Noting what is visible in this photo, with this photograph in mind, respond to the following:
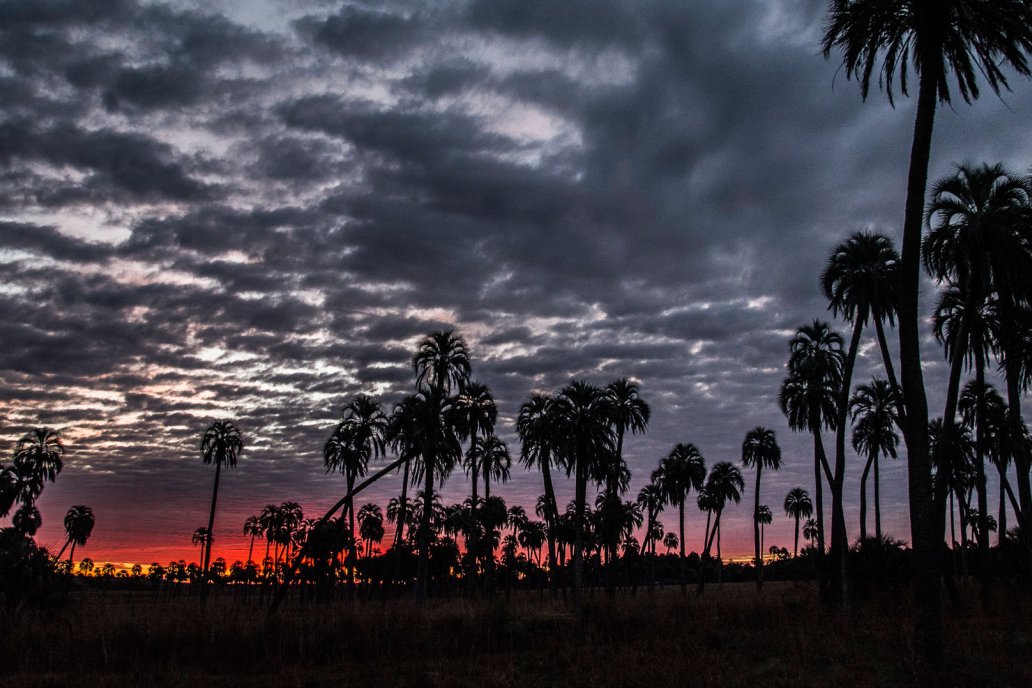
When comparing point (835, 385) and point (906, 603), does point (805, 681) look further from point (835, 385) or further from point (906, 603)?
point (835, 385)

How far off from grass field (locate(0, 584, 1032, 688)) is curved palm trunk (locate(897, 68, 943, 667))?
1.13 m

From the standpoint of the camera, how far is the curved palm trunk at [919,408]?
16562 millimetres

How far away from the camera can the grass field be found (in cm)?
1680

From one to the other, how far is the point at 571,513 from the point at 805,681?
3200 inches

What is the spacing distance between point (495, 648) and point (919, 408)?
1386 centimetres

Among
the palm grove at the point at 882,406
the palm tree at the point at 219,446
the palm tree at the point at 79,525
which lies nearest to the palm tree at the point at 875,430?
the palm grove at the point at 882,406

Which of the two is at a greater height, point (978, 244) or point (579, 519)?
point (978, 244)

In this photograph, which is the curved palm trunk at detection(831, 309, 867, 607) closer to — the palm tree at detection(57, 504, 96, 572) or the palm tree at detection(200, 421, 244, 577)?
the palm tree at detection(200, 421, 244, 577)

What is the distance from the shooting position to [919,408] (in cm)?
1744

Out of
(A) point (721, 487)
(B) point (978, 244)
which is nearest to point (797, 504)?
(A) point (721, 487)

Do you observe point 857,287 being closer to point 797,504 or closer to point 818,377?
point 818,377

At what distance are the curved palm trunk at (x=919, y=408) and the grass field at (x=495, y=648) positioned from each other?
1.13 metres

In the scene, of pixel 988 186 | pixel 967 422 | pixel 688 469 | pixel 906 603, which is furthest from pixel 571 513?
pixel 988 186

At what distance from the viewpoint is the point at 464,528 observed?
96125 millimetres
